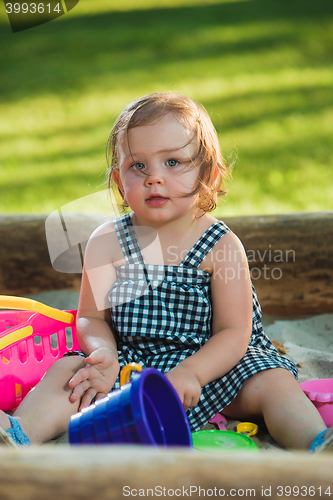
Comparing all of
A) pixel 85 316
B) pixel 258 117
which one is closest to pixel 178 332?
pixel 85 316

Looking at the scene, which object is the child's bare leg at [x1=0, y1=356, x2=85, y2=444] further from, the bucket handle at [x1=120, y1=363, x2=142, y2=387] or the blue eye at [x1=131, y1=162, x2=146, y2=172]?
the blue eye at [x1=131, y1=162, x2=146, y2=172]

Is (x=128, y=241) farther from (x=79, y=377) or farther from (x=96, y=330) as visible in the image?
(x=79, y=377)

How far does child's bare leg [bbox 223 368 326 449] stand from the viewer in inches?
35.1

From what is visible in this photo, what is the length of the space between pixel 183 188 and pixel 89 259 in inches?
11.1

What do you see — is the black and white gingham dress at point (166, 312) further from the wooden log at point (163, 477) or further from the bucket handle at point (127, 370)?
the wooden log at point (163, 477)

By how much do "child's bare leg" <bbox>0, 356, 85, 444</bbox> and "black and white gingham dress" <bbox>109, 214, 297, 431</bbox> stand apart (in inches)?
5.4

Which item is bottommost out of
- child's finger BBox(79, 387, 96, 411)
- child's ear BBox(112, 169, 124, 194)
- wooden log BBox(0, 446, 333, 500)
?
child's finger BBox(79, 387, 96, 411)

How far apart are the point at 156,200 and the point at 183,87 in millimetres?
4150

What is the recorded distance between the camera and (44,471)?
0.39 m

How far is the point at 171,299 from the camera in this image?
1149mm

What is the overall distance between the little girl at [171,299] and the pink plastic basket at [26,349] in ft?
0.28

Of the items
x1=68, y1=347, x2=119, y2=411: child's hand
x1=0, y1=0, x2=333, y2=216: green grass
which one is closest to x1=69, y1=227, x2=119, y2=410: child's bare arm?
x1=68, y1=347, x2=119, y2=411: child's hand

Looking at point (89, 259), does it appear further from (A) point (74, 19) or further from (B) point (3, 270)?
(A) point (74, 19)

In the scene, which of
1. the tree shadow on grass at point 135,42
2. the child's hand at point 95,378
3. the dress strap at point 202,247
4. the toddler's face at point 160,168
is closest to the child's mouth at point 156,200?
the toddler's face at point 160,168
